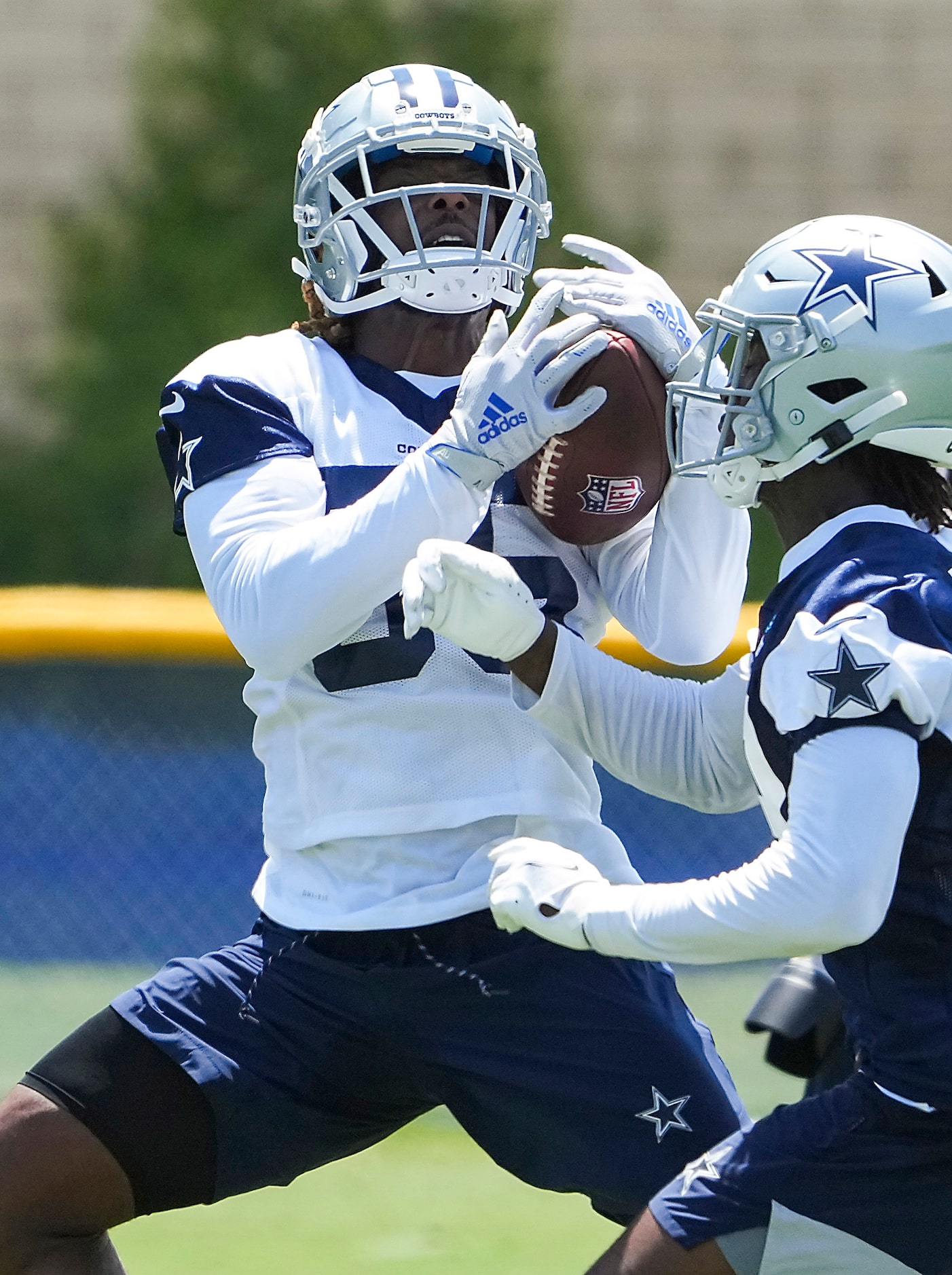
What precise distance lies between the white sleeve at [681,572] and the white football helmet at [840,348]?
15.2 inches

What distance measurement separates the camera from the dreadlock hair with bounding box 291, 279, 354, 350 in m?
2.61

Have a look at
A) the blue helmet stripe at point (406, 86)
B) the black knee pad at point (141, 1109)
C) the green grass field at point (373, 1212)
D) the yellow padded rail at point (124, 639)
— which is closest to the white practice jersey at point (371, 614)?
the black knee pad at point (141, 1109)

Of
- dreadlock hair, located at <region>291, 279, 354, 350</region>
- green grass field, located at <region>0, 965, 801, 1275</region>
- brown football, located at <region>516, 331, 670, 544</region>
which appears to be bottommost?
green grass field, located at <region>0, 965, 801, 1275</region>

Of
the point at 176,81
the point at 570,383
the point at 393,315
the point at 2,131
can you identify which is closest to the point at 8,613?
the point at 393,315

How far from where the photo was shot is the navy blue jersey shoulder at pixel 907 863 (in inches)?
71.6

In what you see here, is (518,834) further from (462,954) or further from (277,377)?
(277,377)

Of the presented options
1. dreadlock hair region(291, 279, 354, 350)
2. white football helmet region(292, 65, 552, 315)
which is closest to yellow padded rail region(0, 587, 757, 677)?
dreadlock hair region(291, 279, 354, 350)

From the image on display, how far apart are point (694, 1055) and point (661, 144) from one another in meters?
10.3

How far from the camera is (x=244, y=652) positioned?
2.28 meters

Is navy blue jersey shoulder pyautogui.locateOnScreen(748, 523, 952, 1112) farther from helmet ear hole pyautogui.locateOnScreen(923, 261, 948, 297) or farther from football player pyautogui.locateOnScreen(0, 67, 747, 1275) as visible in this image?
football player pyautogui.locateOnScreen(0, 67, 747, 1275)

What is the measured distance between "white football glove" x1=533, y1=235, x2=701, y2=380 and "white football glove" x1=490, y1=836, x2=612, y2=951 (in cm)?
70

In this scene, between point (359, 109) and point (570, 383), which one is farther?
point (359, 109)

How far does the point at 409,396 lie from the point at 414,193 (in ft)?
0.87

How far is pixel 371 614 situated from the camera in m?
2.34
